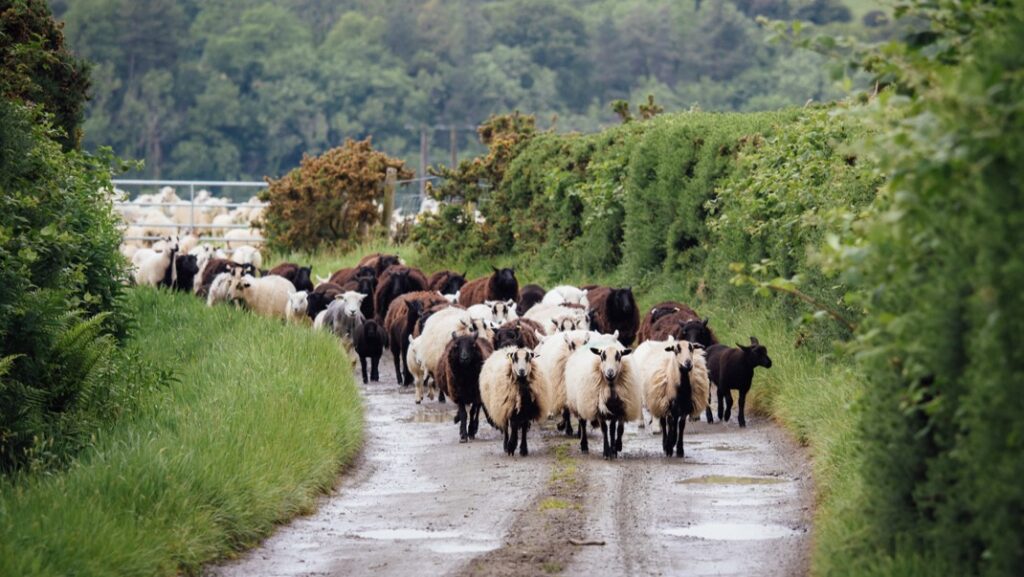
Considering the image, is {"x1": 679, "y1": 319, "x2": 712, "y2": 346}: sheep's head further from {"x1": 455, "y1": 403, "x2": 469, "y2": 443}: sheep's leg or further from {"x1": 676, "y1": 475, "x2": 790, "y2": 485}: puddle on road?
{"x1": 676, "y1": 475, "x2": 790, "y2": 485}: puddle on road

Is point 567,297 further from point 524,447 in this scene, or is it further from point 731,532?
point 731,532

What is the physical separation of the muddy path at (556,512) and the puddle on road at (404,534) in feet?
0.05

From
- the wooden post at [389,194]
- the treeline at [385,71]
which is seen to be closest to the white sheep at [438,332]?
the wooden post at [389,194]

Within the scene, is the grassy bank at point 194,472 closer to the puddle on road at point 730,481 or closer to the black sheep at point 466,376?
the black sheep at point 466,376

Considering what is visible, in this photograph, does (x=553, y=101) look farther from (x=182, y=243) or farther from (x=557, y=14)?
(x=182, y=243)

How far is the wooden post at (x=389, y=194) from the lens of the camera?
3834 centimetres

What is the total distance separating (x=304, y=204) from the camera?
3784cm

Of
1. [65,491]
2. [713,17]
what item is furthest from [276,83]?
[65,491]

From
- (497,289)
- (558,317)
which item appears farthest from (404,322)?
(497,289)

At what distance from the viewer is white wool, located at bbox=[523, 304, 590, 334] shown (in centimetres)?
1834

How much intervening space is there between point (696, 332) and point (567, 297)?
14.2 feet

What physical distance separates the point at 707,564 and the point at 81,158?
Answer: 400 inches

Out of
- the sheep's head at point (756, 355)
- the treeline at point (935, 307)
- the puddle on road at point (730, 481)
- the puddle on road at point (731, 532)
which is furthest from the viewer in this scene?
the sheep's head at point (756, 355)

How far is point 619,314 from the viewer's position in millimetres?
21062
